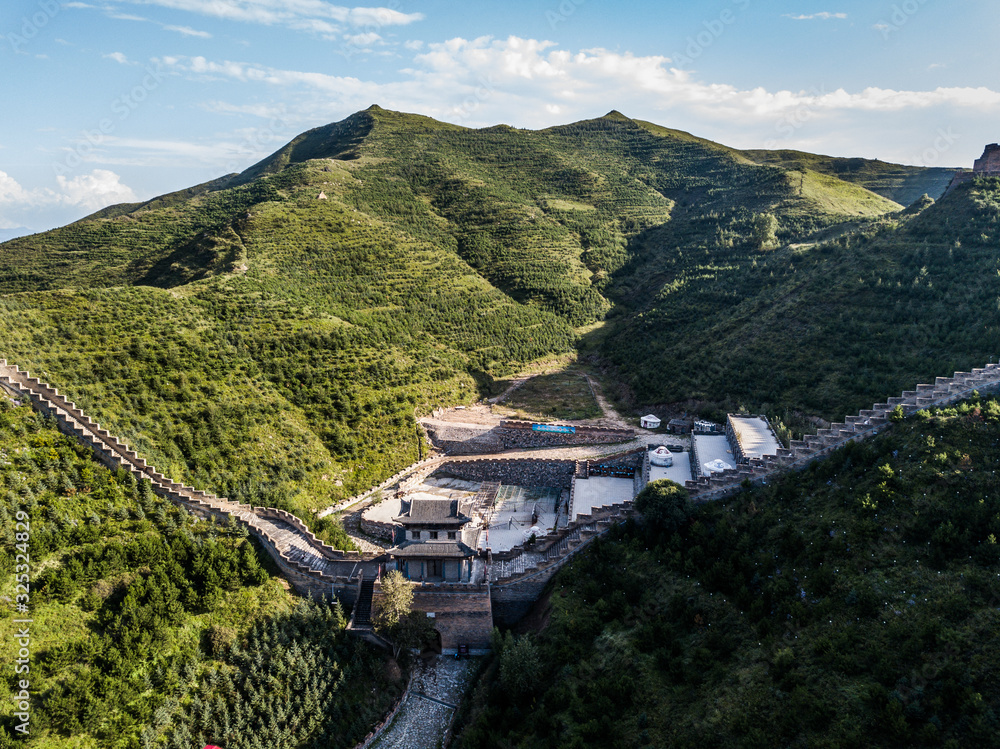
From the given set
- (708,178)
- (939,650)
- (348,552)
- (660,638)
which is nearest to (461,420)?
(348,552)

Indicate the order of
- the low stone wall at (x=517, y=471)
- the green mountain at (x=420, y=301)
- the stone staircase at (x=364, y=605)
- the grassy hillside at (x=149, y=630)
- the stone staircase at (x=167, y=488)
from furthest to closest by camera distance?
the low stone wall at (x=517, y=471), the green mountain at (x=420, y=301), the stone staircase at (x=167, y=488), the stone staircase at (x=364, y=605), the grassy hillside at (x=149, y=630)

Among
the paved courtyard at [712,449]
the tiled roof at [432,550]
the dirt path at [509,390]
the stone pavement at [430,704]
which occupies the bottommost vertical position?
the stone pavement at [430,704]

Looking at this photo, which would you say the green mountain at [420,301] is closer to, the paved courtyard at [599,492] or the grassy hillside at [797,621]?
the paved courtyard at [599,492]

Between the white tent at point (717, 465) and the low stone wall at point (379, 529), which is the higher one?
the white tent at point (717, 465)

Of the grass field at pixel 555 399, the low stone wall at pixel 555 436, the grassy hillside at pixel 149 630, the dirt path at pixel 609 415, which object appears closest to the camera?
the grassy hillside at pixel 149 630

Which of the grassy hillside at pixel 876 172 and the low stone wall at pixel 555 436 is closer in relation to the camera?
the low stone wall at pixel 555 436

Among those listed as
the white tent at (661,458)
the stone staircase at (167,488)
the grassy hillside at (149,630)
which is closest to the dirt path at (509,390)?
the white tent at (661,458)
